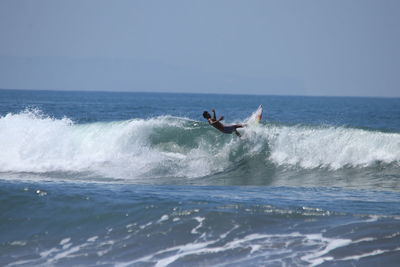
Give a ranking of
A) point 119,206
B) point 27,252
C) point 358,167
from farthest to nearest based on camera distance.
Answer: point 358,167 → point 119,206 → point 27,252

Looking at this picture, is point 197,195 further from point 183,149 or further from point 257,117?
point 183,149

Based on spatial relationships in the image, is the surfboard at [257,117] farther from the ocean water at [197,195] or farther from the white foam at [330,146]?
the white foam at [330,146]

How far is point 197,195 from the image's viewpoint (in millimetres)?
13430

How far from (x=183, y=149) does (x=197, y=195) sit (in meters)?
8.03

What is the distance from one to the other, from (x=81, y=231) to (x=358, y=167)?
10.6 metres

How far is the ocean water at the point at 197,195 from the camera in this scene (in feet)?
31.4

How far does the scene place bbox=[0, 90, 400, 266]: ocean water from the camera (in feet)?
31.4

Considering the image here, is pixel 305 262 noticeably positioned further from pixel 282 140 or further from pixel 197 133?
pixel 197 133

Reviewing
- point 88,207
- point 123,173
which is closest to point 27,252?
point 88,207

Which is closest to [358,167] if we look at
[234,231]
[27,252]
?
[234,231]

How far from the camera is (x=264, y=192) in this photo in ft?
46.8

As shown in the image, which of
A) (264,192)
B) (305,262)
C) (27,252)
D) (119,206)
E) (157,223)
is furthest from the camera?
(264,192)

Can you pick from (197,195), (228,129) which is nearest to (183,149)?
(228,129)

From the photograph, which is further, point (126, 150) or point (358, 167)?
point (126, 150)
